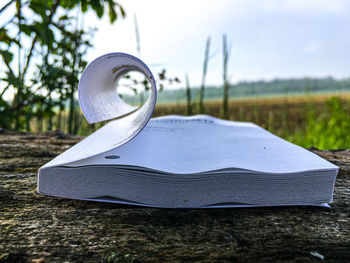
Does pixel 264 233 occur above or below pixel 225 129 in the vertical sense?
below

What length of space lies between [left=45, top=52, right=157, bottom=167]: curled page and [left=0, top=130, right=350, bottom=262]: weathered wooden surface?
0.11m

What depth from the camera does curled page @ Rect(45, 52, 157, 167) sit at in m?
0.64

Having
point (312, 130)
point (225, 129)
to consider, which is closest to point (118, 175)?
point (225, 129)

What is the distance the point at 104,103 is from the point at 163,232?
1.50 ft

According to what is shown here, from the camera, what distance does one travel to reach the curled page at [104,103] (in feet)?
2.11

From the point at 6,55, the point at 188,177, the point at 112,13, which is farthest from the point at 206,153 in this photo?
the point at 112,13

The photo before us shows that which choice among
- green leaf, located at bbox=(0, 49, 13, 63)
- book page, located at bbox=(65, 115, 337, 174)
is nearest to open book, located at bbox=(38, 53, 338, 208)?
book page, located at bbox=(65, 115, 337, 174)

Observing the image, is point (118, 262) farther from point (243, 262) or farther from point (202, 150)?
point (202, 150)

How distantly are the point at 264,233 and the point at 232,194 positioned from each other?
0.10 m

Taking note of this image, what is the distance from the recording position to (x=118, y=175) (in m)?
0.60

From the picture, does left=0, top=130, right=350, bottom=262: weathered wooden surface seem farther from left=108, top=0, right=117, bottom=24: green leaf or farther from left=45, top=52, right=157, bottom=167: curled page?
left=108, top=0, right=117, bottom=24: green leaf

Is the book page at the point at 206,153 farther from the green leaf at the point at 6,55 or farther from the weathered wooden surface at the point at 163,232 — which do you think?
the green leaf at the point at 6,55

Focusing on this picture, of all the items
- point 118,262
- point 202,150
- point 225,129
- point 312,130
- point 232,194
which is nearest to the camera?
point 118,262

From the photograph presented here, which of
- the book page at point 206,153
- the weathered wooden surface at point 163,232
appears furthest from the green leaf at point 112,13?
the weathered wooden surface at point 163,232
